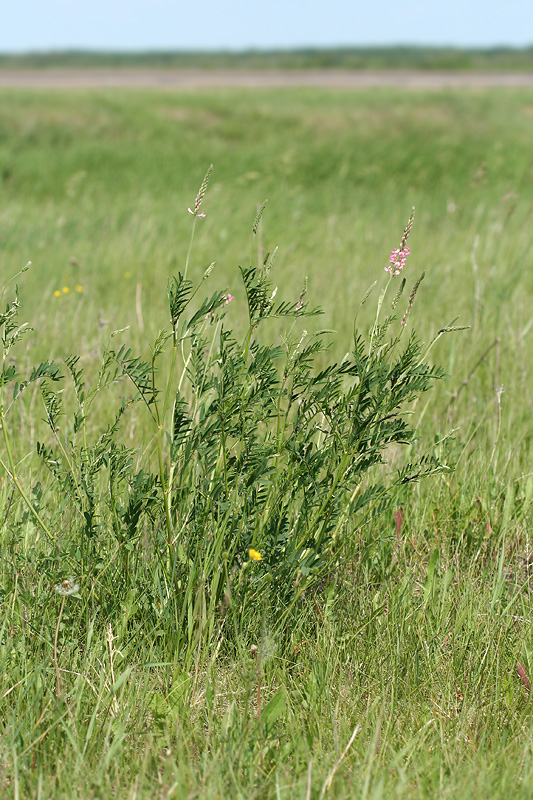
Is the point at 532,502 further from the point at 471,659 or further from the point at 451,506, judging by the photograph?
the point at 471,659

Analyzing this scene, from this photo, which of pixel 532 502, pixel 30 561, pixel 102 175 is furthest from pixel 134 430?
pixel 102 175

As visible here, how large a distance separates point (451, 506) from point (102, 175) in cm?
688

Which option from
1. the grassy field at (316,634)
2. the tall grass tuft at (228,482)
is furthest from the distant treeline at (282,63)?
the tall grass tuft at (228,482)

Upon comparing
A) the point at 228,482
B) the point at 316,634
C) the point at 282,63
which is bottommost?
the point at 316,634

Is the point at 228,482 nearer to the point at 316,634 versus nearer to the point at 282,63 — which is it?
the point at 316,634

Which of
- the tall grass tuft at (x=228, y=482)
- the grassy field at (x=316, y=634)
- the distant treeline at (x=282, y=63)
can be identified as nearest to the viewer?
the grassy field at (x=316, y=634)

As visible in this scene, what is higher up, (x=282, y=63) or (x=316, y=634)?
(x=282, y=63)

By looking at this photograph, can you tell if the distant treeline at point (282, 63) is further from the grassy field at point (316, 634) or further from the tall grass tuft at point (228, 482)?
the tall grass tuft at point (228, 482)

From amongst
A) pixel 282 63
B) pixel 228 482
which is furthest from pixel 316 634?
pixel 282 63

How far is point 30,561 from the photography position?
1.56 metres

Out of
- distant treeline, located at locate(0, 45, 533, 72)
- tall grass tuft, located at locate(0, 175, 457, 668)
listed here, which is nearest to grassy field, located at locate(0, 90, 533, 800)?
tall grass tuft, located at locate(0, 175, 457, 668)

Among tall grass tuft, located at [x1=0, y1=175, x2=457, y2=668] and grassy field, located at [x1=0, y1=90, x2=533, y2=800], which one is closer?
grassy field, located at [x1=0, y1=90, x2=533, y2=800]

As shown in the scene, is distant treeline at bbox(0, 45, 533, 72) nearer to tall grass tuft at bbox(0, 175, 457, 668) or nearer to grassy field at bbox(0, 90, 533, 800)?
grassy field at bbox(0, 90, 533, 800)

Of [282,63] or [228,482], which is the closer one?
[228,482]
